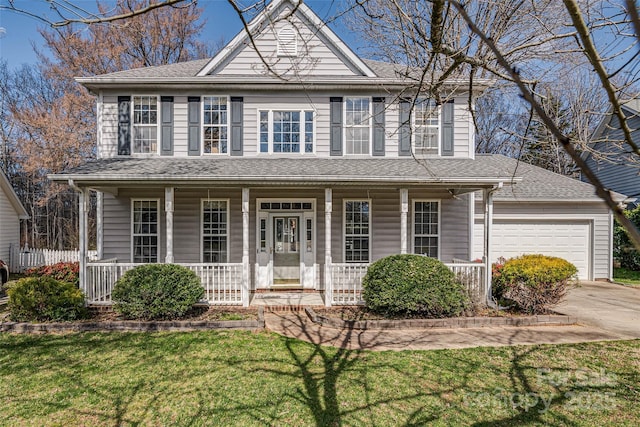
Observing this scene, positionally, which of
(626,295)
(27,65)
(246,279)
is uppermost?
(27,65)

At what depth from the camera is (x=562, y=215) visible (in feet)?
37.0

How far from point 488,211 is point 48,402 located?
8.56m

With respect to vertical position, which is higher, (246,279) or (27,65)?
(27,65)

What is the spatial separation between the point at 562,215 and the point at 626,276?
13.5 feet

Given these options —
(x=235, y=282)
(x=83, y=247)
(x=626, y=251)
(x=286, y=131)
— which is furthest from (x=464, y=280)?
(x=626, y=251)

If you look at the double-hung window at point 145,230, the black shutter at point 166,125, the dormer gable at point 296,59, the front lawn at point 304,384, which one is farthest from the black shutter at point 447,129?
the double-hung window at point 145,230

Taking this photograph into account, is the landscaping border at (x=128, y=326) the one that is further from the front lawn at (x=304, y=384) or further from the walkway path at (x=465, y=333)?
the walkway path at (x=465, y=333)

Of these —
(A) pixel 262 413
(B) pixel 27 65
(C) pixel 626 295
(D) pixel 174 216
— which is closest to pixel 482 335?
(A) pixel 262 413

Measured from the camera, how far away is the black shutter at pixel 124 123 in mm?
9469

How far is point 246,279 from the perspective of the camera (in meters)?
7.95

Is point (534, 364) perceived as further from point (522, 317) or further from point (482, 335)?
point (522, 317)

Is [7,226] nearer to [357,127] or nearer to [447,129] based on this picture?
[357,127]

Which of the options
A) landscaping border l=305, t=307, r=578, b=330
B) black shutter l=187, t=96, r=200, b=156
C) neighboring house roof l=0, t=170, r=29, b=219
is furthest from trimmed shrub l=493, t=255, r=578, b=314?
neighboring house roof l=0, t=170, r=29, b=219

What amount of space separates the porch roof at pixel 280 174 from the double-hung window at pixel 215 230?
1290mm
